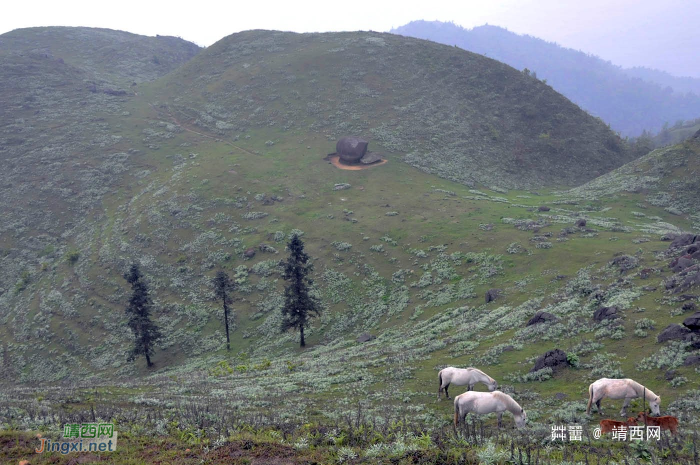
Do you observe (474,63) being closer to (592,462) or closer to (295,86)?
(295,86)

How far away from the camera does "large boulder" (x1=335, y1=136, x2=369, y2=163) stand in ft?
252

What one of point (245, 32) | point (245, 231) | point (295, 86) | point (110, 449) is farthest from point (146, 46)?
point (110, 449)

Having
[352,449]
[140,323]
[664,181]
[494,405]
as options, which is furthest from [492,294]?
[664,181]

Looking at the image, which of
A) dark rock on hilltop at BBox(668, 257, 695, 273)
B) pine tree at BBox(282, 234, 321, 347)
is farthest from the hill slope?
dark rock on hilltop at BBox(668, 257, 695, 273)

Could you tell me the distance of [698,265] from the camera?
24281 millimetres

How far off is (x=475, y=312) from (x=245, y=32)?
5415 inches

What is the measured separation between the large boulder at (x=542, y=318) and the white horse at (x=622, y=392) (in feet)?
34.0

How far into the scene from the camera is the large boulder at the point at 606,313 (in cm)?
2330

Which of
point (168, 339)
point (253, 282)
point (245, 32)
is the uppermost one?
point (245, 32)

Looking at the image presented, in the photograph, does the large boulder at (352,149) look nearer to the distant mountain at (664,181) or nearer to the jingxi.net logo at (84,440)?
the distant mountain at (664,181)

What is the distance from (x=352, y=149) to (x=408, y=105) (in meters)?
27.7

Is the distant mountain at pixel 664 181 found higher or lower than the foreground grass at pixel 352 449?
higher

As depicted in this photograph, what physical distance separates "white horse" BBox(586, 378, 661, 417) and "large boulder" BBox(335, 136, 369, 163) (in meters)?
64.9

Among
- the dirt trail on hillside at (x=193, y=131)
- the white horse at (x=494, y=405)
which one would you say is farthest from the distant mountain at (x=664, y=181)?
the dirt trail on hillside at (x=193, y=131)
